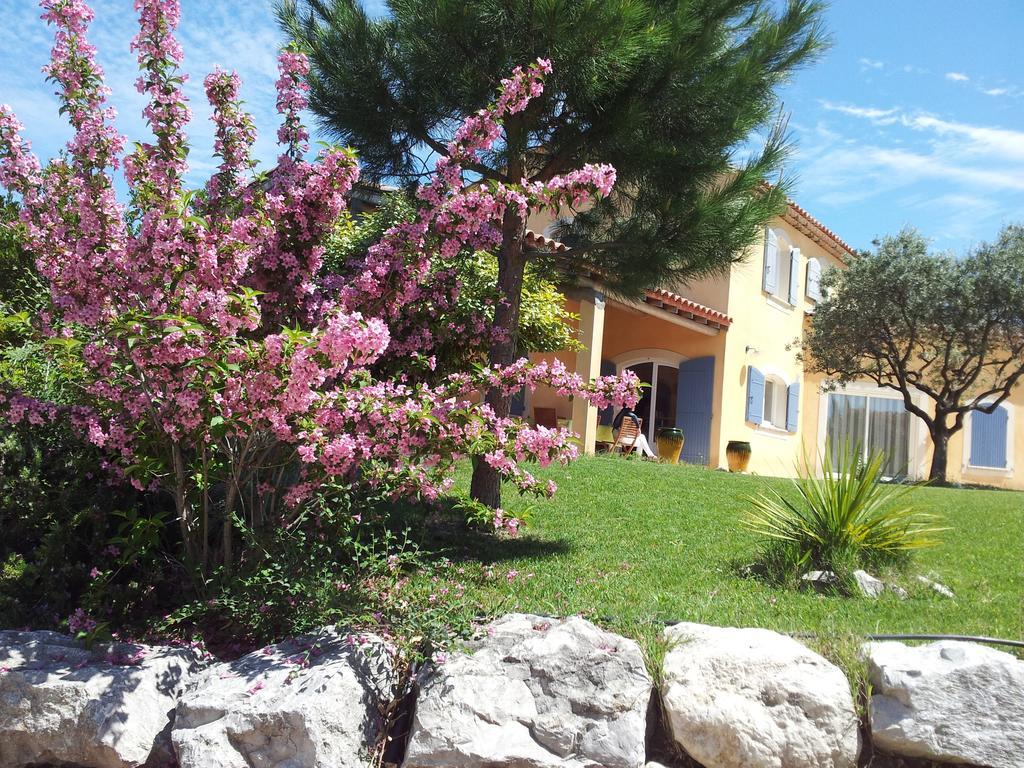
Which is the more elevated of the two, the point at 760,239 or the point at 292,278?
the point at 760,239

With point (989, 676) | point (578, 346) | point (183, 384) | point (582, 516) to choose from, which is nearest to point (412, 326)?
point (183, 384)

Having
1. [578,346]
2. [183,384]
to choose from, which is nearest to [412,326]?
[183,384]

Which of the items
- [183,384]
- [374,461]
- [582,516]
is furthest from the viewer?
[582,516]

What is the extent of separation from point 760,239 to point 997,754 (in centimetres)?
386

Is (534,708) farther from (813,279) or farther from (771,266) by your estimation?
(813,279)

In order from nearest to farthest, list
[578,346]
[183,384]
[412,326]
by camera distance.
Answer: [183,384]
[412,326]
[578,346]

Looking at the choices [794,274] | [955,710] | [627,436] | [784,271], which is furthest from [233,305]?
[794,274]

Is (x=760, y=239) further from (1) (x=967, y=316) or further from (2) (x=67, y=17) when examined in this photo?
(1) (x=967, y=316)

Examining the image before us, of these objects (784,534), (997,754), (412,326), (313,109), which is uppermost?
(313,109)

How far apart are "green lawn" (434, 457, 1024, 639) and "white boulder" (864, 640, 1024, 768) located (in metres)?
0.56

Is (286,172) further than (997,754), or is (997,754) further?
(286,172)

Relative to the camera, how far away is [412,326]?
537 cm

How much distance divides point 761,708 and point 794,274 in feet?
53.0

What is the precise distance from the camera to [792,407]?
18.5 meters
